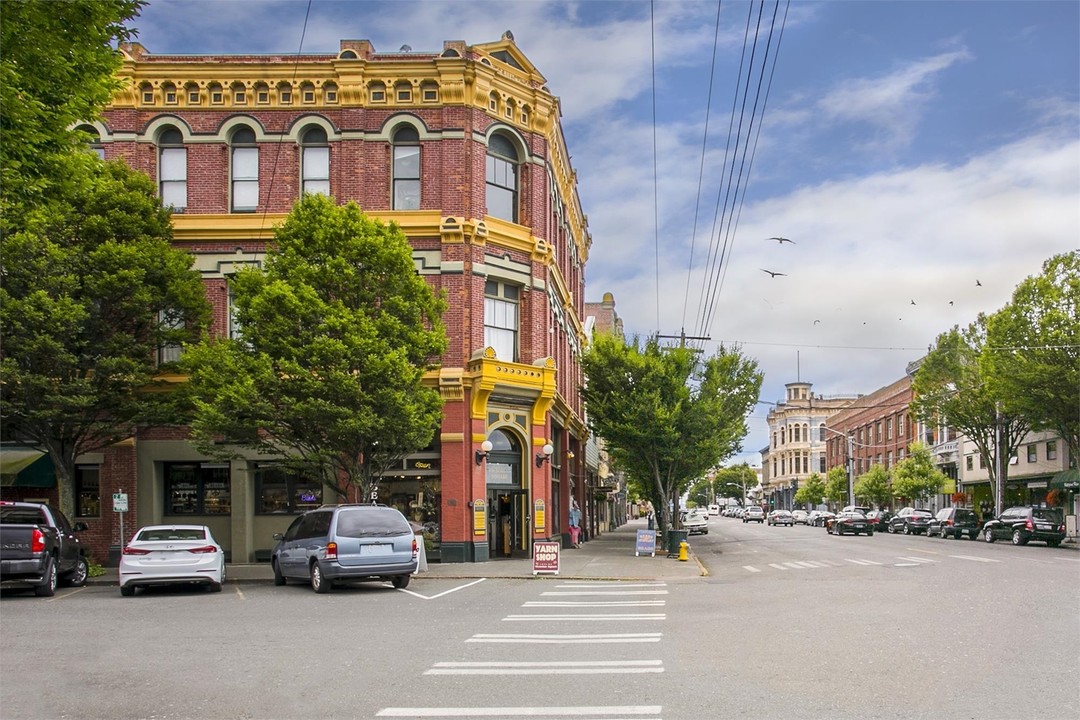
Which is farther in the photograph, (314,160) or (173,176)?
(173,176)

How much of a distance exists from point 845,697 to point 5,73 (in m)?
11.0

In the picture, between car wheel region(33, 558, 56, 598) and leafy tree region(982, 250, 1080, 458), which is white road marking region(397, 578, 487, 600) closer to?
car wheel region(33, 558, 56, 598)

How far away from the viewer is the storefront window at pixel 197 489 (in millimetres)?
29000

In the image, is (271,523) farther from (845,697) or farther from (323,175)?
(845,697)

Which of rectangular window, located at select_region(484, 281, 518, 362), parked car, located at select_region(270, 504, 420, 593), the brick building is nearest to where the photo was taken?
parked car, located at select_region(270, 504, 420, 593)

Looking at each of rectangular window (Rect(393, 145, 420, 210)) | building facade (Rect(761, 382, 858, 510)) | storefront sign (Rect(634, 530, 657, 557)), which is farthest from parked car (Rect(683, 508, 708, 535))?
building facade (Rect(761, 382, 858, 510))

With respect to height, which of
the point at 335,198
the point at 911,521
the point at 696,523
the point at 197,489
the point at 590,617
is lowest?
the point at 696,523

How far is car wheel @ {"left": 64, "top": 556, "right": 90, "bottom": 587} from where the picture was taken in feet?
69.3

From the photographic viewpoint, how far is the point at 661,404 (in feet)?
108

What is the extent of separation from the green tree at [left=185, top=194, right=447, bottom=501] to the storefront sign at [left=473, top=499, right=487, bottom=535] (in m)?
4.02

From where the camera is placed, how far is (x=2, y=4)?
1166 centimetres

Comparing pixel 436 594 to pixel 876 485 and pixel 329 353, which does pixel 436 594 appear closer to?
pixel 329 353

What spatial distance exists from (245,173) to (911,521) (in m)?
40.6

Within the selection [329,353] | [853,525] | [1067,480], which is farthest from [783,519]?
[329,353]
